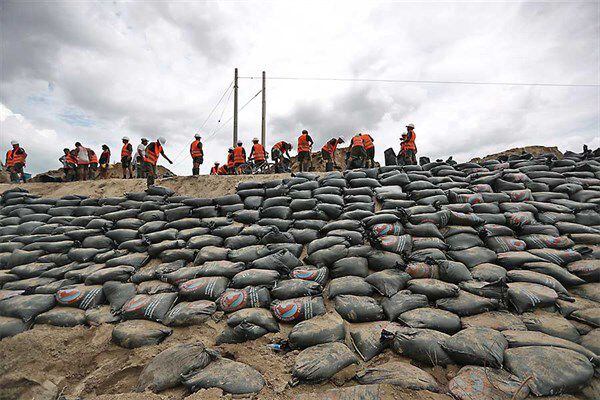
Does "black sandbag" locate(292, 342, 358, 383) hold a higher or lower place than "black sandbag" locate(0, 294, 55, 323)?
lower

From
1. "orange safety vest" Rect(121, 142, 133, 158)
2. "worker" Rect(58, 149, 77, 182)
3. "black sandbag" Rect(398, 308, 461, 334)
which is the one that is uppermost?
"orange safety vest" Rect(121, 142, 133, 158)

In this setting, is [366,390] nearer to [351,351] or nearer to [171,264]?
[351,351]

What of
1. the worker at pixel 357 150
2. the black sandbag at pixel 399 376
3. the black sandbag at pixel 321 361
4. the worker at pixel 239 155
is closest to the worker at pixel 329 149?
the worker at pixel 357 150

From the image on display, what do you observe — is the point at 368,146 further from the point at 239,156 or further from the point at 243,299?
the point at 243,299

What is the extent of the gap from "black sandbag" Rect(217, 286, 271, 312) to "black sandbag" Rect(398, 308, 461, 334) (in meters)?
1.23

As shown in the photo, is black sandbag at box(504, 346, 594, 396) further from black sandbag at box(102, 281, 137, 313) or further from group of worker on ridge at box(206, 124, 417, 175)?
group of worker on ridge at box(206, 124, 417, 175)

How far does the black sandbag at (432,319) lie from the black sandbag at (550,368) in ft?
→ 1.30

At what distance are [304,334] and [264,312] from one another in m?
A: 0.46

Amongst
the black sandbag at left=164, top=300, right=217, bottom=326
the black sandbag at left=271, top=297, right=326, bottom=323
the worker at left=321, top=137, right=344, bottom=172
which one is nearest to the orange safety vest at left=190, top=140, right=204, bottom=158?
the worker at left=321, top=137, right=344, bottom=172

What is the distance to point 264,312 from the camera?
2521 millimetres

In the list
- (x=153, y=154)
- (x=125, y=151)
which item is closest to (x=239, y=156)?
(x=153, y=154)

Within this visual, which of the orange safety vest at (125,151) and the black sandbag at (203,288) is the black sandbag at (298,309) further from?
the orange safety vest at (125,151)

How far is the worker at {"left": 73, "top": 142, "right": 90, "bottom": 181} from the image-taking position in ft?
24.7

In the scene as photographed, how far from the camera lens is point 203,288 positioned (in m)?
2.84
